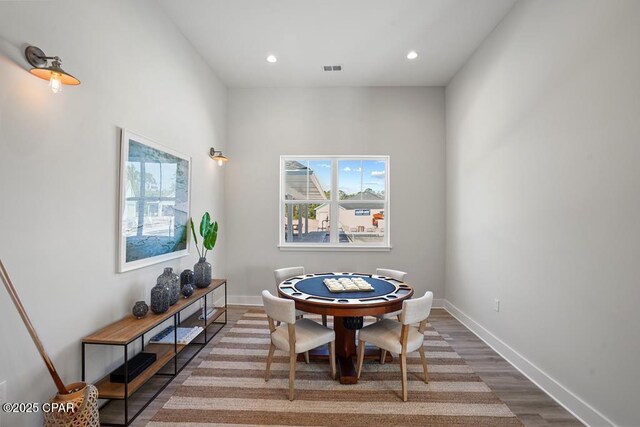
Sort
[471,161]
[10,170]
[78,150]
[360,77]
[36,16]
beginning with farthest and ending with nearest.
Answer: [360,77]
[471,161]
[78,150]
[36,16]
[10,170]

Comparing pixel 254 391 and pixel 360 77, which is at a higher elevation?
pixel 360 77

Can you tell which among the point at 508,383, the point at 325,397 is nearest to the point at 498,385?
the point at 508,383

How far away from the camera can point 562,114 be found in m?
2.19

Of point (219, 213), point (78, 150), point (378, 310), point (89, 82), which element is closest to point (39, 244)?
point (78, 150)

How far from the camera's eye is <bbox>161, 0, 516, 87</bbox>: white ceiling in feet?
9.25

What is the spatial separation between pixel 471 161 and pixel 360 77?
6.19 feet

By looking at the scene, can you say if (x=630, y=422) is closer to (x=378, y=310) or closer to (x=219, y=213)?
(x=378, y=310)

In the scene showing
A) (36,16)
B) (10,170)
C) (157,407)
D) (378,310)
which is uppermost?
(36,16)

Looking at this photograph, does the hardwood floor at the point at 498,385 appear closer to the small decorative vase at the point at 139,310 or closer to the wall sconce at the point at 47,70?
the small decorative vase at the point at 139,310

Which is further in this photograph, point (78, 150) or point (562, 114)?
point (562, 114)

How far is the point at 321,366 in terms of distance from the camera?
8.82ft

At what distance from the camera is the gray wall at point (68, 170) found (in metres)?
1.54

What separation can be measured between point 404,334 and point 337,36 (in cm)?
304

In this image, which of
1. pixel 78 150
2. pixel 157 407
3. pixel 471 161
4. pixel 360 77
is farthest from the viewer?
pixel 360 77
